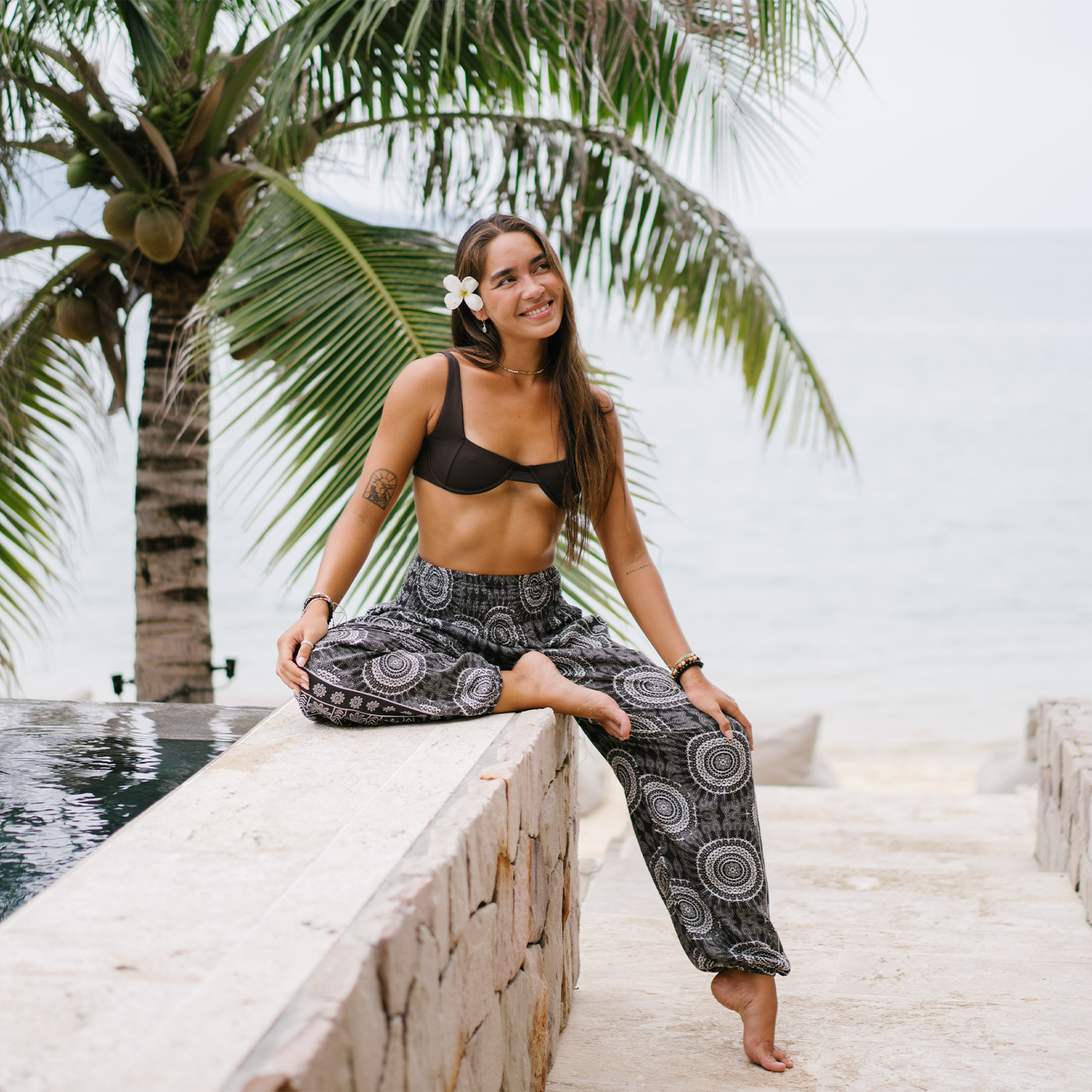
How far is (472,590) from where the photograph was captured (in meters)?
2.47

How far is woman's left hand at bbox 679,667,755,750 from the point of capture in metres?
2.31

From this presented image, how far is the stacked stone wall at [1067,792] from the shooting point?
3.30m

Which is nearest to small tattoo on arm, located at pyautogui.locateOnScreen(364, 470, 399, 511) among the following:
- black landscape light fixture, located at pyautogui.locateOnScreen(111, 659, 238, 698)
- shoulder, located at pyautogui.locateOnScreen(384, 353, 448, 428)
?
shoulder, located at pyautogui.locateOnScreen(384, 353, 448, 428)

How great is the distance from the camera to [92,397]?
4.34 m

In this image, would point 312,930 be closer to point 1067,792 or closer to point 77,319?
point 1067,792

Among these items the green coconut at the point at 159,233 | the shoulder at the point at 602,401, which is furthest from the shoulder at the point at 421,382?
the green coconut at the point at 159,233

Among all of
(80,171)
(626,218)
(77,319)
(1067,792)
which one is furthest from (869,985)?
(80,171)

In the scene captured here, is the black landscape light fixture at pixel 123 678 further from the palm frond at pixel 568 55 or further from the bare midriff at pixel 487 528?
the palm frond at pixel 568 55

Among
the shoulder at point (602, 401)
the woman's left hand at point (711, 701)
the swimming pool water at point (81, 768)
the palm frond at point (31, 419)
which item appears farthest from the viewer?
the palm frond at point (31, 419)

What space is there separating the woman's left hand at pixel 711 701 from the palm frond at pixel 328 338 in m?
0.65

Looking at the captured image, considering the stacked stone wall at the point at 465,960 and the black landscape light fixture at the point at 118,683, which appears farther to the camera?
the black landscape light fixture at the point at 118,683

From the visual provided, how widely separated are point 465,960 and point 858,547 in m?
20.0

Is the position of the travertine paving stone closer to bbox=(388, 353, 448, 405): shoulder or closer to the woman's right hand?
the woman's right hand

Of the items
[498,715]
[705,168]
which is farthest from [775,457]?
[498,715]
